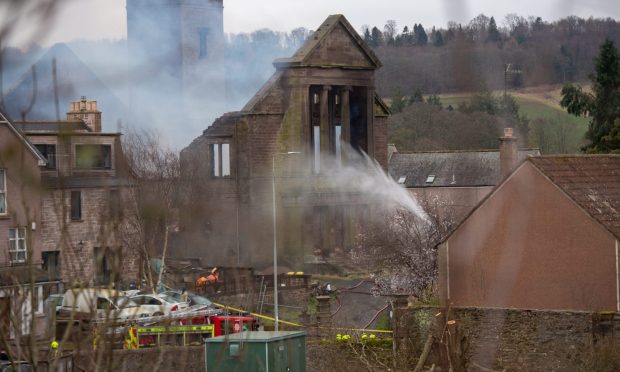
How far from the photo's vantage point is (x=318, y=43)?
171 feet

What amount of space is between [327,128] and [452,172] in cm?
1346

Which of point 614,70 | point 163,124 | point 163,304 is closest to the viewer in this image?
point 614,70

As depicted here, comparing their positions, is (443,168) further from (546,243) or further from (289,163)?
(546,243)

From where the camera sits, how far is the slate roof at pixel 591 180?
90.0 ft

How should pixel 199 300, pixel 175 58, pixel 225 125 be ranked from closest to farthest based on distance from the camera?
1. pixel 199 300
2. pixel 175 58
3. pixel 225 125

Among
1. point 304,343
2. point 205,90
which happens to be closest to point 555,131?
point 304,343

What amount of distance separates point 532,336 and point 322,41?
27.2m

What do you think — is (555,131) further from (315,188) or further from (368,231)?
(315,188)

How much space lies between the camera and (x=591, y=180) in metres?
28.9

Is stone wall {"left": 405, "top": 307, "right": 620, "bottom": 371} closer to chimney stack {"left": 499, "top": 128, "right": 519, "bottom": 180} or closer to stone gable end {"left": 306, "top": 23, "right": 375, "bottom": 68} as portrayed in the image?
chimney stack {"left": 499, "top": 128, "right": 519, "bottom": 180}

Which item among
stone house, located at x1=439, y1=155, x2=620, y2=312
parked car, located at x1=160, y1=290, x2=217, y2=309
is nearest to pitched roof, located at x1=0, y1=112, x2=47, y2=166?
parked car, located at x1=160, y1=290, x2=217, y2=309

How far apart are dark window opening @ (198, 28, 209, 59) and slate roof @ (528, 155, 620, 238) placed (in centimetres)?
2031

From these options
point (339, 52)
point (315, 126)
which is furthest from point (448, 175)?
point (339, 52)

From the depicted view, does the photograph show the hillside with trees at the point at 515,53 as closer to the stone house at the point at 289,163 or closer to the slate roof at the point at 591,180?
the slate roof at the point at 591,180
